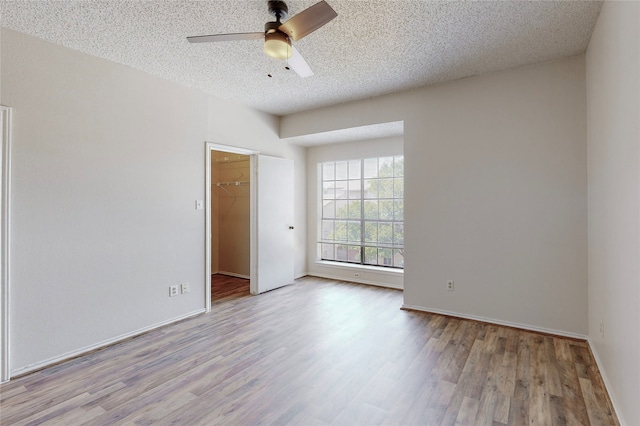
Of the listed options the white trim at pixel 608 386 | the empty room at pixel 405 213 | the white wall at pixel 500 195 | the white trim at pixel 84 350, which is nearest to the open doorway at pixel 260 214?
the empty room at pixel 405 213

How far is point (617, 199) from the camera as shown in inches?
76.7

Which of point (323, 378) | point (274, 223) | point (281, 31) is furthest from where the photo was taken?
point (274, 223)

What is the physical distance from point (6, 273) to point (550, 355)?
434 cm

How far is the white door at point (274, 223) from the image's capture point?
4.60 metres

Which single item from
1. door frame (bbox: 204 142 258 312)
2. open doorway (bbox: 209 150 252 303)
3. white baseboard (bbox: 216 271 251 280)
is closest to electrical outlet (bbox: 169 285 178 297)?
door frame (bbox: 204 142 258 312)

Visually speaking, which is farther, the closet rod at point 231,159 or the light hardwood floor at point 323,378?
the closet rod at point 231,159

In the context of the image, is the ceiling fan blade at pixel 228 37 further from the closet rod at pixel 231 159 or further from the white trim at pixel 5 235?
the closet rod at pixel 231 159

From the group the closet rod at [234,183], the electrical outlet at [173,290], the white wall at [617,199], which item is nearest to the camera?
the white wall at [617,199]

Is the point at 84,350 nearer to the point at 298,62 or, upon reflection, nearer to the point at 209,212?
the point at 209,212

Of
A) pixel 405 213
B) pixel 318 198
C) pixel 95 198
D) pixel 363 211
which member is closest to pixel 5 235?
pixel 95 198

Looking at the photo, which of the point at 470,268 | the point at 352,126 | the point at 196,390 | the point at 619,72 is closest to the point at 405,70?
the point at 352,126

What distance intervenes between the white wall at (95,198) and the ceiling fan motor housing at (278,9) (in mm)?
1812

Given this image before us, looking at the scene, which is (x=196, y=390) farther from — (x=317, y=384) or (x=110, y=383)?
(x=317, y=384)

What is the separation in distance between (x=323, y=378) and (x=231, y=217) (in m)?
4.07
